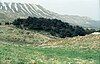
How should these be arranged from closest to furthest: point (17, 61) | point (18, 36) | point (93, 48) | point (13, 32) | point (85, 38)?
point (17, 61)
point (93, 48)
point (85, 38)
point (18, 36)
point (13, 32)

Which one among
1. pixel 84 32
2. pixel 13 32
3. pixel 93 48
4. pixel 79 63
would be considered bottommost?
pixel 84 32

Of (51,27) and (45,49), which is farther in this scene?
(51,27)

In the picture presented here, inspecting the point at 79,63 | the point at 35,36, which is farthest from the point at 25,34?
the point at 79,63

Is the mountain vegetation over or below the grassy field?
below

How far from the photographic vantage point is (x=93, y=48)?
47.4m

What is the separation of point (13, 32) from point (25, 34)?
8.68 ft

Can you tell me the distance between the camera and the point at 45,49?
153 ft

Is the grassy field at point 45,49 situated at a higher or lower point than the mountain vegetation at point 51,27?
higher

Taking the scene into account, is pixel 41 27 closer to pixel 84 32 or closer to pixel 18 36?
pixel 84 32

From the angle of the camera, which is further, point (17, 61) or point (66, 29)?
point (66, 29)

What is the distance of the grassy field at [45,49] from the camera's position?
30384 millimetres

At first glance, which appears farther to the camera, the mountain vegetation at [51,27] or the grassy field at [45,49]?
the mountain vegetation at [51,27]

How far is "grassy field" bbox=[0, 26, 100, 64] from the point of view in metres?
30.4

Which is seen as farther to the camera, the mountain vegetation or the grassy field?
the mountain vegetation
